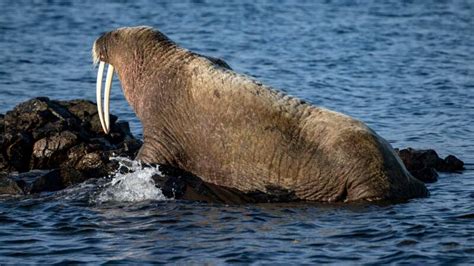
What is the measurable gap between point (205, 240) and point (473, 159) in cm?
529

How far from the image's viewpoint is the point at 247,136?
11062mm

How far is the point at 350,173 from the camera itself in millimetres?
10617

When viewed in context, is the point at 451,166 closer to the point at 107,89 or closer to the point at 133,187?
the point at 133,187

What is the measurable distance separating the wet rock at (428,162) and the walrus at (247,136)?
141 centimetres

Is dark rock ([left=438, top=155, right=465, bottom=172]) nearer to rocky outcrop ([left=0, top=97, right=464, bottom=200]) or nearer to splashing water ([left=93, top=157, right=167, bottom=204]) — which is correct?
rocky outcrop ([left=0, top=97, right=464, bottom=200])

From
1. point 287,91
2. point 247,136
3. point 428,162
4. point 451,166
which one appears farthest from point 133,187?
point 287,91

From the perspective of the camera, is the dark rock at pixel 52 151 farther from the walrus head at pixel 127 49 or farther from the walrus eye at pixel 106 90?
the walrus head at pixel 127 49

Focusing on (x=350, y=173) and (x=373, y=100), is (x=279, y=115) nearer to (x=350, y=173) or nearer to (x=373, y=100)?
(x=350, y=173)

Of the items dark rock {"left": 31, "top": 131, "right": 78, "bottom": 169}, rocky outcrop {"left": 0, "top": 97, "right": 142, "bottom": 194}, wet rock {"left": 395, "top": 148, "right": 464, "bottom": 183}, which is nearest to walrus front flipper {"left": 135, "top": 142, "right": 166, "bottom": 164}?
rocky outcrop {"left": 0, "top": 97, "right": 142, "bottom": 194}

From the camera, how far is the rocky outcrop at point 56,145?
39.5 ft

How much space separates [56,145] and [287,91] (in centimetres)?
717

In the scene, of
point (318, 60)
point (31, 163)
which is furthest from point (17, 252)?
point (318, 60)

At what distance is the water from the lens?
9203mm

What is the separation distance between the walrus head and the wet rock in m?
3.19
